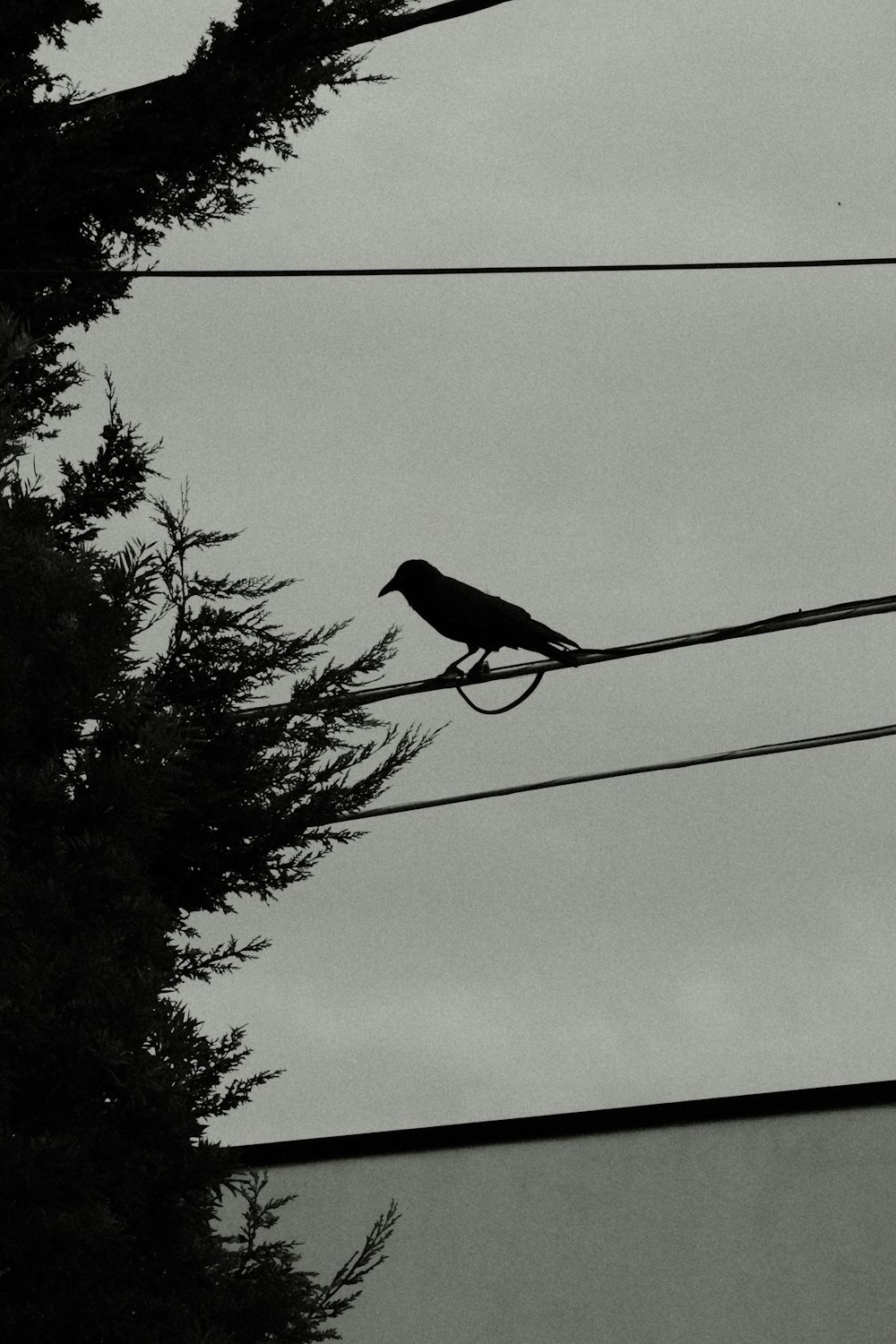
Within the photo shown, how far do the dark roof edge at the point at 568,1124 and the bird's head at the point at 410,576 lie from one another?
11.8ft

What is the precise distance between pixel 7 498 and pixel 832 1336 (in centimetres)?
689

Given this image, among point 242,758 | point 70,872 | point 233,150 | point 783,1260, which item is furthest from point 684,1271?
point 233,150

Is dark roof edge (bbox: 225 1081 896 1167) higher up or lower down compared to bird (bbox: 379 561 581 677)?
lower down

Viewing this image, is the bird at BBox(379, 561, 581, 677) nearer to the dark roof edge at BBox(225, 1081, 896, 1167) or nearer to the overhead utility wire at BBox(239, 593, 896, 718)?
the overhead utility wire at BBox(239, 593, 896, 718)

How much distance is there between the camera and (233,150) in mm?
8031

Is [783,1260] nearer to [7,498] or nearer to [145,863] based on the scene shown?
[145,863]

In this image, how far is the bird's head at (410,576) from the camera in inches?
317

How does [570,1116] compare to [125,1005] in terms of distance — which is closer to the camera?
[125,1005]

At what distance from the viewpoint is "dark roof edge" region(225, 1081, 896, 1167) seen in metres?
9.70

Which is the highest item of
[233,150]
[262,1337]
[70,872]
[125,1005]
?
[233,150]

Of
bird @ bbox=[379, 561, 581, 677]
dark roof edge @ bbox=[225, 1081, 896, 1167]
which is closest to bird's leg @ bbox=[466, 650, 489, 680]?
bird @ bbox=[379, 561, 581, 677]

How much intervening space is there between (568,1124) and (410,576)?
3.97m

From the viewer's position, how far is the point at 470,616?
7.54m

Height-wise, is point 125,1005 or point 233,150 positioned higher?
point 233,150
